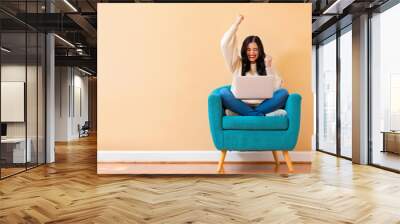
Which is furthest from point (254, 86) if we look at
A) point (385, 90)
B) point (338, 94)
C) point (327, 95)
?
point (327, 95)

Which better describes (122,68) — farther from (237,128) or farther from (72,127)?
(72,127)

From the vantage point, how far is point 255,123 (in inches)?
143

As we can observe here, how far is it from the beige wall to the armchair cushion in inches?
27.4

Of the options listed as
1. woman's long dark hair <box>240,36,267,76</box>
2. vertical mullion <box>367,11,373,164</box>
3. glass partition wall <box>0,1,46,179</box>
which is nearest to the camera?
woman's long dark hair <box>240,36,267,76</box>

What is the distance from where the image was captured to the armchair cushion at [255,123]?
11.9ft

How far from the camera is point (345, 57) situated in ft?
20.9

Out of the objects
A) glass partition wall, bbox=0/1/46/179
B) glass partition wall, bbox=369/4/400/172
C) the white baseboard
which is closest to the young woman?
the white baseboard

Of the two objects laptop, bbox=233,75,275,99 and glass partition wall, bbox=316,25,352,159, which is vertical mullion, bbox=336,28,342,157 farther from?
laptop, bbox=233,75,275,99

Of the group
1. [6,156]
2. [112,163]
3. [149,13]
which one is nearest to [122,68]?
[149,13]

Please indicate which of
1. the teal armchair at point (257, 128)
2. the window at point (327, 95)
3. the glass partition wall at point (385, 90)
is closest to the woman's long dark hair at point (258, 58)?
the teal armchair at point (257, 128)

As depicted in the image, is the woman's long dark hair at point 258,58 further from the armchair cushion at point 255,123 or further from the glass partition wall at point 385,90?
the glass partition wall at point 385,90

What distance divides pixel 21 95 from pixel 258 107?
3171mm

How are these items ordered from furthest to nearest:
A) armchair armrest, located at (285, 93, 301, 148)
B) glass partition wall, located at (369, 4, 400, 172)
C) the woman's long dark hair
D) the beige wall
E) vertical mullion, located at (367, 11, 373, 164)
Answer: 1. vertical mullion, located at (367, 11, 373, 164)
2. glass partition wall, located at (369, 4, 400, 172)
3. the beige wall
4. the woman's long dark hair
5. armchair armrest, located at (285, 93, 301, 148)

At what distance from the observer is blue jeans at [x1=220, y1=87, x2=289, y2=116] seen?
12.4 feet
